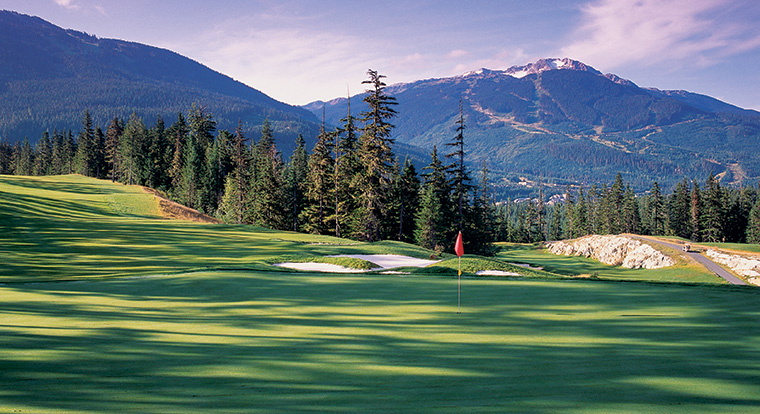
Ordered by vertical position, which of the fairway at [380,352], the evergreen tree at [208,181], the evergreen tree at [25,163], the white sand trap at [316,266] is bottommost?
the white sand trap at [316,266]

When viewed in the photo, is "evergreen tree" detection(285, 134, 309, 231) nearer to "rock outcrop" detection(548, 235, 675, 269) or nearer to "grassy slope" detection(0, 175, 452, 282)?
"grassy slope" detection(0, 175, 452, 282)

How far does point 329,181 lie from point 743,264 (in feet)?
155

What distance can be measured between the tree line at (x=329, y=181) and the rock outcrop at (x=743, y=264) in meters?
26.3

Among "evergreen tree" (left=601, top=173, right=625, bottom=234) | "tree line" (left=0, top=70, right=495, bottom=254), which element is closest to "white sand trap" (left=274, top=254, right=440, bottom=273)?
"tree line" (left=0, top=70, right=495, bottom=254)

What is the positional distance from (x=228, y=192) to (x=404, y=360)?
66419 mm

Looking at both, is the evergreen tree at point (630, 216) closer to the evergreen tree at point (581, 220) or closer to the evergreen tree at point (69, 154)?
the evergreen tree at point (581, 220)

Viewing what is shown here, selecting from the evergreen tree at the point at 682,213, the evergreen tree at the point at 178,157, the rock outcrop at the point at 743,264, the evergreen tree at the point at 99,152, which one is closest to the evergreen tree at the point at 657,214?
the evergreen tree at the point at 682,213

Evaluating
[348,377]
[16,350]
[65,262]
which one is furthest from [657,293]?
[65,262]

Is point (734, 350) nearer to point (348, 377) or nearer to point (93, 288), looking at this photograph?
point (348, 377)

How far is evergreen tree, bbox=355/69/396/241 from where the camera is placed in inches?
1770

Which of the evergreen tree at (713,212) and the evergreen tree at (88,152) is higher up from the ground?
the evergreen tree at (88,152)

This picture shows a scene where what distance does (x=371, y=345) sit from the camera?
22.6 feet

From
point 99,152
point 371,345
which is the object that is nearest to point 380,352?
point 371,345

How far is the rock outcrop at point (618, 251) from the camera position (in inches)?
2193
